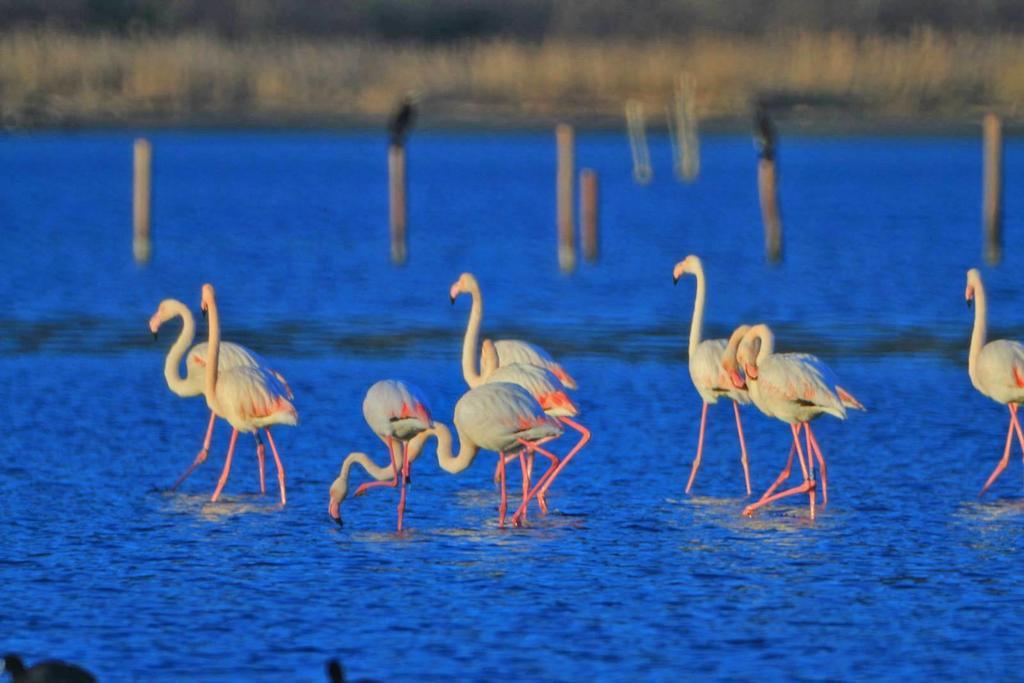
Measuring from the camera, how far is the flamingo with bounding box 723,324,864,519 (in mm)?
11875

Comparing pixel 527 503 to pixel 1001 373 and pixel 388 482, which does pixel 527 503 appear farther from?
pixel 1001 373

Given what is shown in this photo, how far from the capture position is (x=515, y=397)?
11.6 meters

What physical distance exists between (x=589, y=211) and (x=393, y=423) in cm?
1794

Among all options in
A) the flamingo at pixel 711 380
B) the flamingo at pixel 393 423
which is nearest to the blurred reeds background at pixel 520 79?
the flamingo at pixel 711 380

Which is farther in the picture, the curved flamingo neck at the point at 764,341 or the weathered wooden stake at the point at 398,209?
the weathered wooden stake at the point at 398,209

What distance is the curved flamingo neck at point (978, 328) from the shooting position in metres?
12.8

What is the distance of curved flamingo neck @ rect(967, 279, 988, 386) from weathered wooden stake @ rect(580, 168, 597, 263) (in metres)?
15.3

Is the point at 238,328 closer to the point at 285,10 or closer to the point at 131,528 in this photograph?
the point at 131,528

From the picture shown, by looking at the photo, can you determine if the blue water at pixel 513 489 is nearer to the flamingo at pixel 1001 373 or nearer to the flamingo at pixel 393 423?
the flamingo at pixel 393 423

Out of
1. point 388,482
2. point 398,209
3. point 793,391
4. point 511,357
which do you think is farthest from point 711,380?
point 398,209

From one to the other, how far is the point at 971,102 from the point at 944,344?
34405 millimetres

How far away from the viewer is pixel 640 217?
134 feet

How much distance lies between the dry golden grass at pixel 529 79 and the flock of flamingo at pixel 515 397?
36821 millimetres

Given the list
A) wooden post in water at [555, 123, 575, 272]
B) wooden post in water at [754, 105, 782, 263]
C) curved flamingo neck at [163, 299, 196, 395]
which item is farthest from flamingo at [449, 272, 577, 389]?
wooden post in water at [754, 105, 782, 263]
